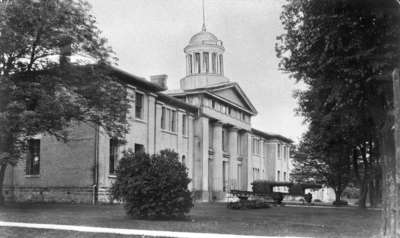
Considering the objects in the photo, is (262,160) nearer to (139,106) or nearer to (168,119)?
(168,119)

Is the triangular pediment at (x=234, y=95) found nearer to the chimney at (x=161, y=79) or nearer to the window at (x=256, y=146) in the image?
the chimney at (x=161, y=79)

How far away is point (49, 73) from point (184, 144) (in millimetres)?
22367

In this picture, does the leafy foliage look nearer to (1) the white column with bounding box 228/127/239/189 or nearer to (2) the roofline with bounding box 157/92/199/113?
(2) the roofline with bounding box 157/92/199/113

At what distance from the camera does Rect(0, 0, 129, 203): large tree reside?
22.4 meters

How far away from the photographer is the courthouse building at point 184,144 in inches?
1294

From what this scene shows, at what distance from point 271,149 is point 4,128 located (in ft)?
173

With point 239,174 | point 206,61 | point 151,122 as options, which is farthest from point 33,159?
point 239,174

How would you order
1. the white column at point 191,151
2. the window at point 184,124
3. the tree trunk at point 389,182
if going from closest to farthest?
1. the tree trunk at point 389,182
2. the window at point 184,124
3. the white column at point 191,151

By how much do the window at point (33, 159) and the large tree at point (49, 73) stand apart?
30.5 feet

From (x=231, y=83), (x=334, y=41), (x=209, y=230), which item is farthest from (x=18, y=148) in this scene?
(x=231, y=83)

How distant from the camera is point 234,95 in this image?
55.3 meters

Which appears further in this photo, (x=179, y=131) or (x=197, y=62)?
(x=197, y=62)

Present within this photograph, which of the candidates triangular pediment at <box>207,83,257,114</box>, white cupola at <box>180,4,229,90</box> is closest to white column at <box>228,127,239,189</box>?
triangular pediment at <box>207,83,257,114</box>

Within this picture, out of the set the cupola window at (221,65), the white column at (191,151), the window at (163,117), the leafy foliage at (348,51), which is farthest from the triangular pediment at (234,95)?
the leafy foliage at (348,51)
